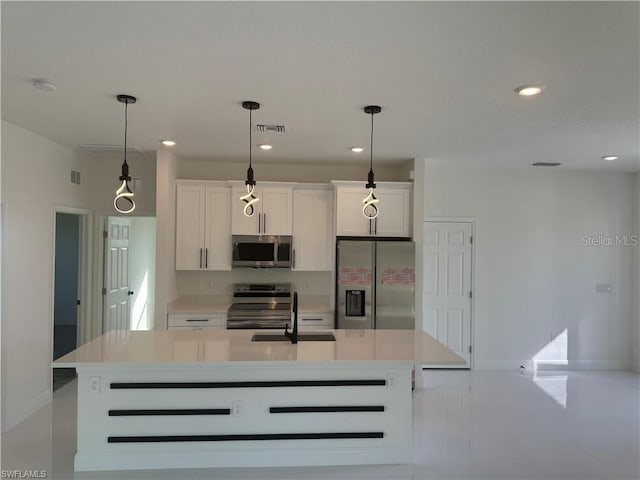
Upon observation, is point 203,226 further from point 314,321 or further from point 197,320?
point 314,321

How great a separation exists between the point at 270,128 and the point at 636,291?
17.5 feet

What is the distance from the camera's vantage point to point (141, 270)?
6.55 meters

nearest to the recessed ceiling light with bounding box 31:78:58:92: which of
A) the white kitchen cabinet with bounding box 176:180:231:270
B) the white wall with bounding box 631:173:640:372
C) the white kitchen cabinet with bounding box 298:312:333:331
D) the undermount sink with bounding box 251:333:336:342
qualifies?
the undermount sink with bounding box 251:333:336:342

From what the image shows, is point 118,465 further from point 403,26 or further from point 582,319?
point 582,319

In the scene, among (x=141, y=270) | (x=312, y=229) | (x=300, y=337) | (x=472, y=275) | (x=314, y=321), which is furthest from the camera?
(x=141, y=270)

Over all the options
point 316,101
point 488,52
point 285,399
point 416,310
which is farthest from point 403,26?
point 416,310

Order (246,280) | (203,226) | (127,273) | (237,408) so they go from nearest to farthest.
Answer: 1. (237,408)
2. (203,226)
3. (246,280)
4. (127,273)

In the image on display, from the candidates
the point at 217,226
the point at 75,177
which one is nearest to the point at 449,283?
the point at 217,226

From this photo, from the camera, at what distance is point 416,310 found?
4980 millimetres

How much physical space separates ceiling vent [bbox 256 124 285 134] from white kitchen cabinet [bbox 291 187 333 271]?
1472 millimetres

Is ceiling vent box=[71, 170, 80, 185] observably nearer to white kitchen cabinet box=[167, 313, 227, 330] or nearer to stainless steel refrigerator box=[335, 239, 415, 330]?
white kitchen cabinet box=[167, 313, 227, 330]

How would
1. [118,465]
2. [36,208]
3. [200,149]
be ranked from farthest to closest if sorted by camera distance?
1. [200,149]
2. [36,208]
3. [118,465]

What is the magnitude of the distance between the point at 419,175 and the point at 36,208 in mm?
4010

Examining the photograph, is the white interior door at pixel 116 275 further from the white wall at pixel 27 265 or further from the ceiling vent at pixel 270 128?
the ceiling vent at pixel 270 128
